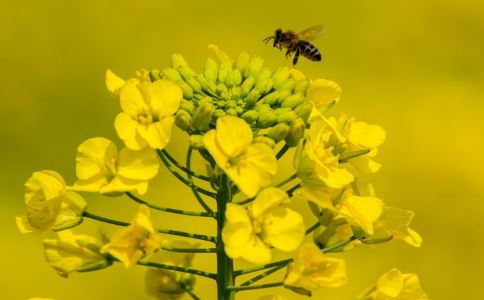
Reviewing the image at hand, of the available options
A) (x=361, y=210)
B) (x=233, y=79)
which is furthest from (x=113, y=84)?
(x=361, y=210)

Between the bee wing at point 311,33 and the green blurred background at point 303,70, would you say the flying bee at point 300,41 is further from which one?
the green blurred background at point 303,70

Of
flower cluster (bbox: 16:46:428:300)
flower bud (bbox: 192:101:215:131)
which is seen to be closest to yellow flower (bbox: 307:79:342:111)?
flower cluster (bbox: 16:46:428:300)

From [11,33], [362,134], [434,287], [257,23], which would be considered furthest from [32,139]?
[362,134]

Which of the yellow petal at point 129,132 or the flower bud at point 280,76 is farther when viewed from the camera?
the flower bud at point 280,76

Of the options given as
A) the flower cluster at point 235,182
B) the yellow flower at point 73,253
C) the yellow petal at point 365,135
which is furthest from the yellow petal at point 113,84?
the yellow petal at point 365,135

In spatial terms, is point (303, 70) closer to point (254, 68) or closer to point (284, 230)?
point (254, 68)

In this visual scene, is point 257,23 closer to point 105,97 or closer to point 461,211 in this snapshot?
point 105,97

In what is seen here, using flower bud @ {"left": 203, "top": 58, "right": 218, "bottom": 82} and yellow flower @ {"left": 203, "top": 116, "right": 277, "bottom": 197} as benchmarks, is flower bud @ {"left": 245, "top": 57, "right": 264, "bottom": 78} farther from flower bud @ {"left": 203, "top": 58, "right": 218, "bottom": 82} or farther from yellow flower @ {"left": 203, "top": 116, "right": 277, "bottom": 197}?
yellow flower @ {"left": 203, "top": 116, "right": 277, "bottom": 197}
